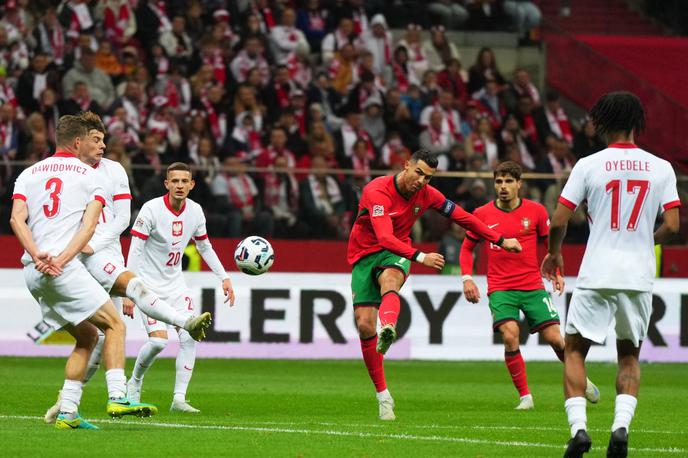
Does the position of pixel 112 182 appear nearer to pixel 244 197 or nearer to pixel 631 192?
pixel 631 192

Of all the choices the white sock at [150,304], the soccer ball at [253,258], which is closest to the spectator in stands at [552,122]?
the soccer ball at [253,258]

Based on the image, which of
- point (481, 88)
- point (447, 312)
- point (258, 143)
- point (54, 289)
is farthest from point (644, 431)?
point (481, 88)

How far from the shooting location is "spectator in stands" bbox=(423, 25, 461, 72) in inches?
1110

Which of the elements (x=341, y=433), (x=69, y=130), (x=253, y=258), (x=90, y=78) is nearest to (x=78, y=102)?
Answer: (x=90, y=78)

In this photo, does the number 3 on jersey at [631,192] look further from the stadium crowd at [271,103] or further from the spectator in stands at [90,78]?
the spectator in stands at [90,78]

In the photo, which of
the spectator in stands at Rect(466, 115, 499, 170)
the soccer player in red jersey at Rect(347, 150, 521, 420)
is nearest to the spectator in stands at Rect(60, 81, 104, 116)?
the spectator in stands at Rect(466, 115, 499, 170)

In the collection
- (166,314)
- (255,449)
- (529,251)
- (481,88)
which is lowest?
(255,449)

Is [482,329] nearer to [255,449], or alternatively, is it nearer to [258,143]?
[258,143]

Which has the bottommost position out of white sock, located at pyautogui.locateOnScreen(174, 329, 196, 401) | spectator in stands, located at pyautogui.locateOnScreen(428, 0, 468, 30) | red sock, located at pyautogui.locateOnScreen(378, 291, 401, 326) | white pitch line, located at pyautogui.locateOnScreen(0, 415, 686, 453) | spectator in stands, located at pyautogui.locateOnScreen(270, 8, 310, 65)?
white pitch line, located at pyautogui.locateOnScreen(0, 415, 686, 453)

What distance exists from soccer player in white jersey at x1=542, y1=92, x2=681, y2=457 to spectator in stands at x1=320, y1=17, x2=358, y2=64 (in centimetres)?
1819

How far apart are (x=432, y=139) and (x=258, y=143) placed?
3322 mm

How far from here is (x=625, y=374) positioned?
8984 mm

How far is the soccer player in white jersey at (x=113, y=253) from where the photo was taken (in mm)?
10562

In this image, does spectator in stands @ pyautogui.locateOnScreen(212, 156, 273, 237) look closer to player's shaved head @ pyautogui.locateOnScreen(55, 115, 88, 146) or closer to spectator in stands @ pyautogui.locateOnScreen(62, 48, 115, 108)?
spectator in stands @ pyautogui.locateOnScreen(62, 48, 115, 108)
